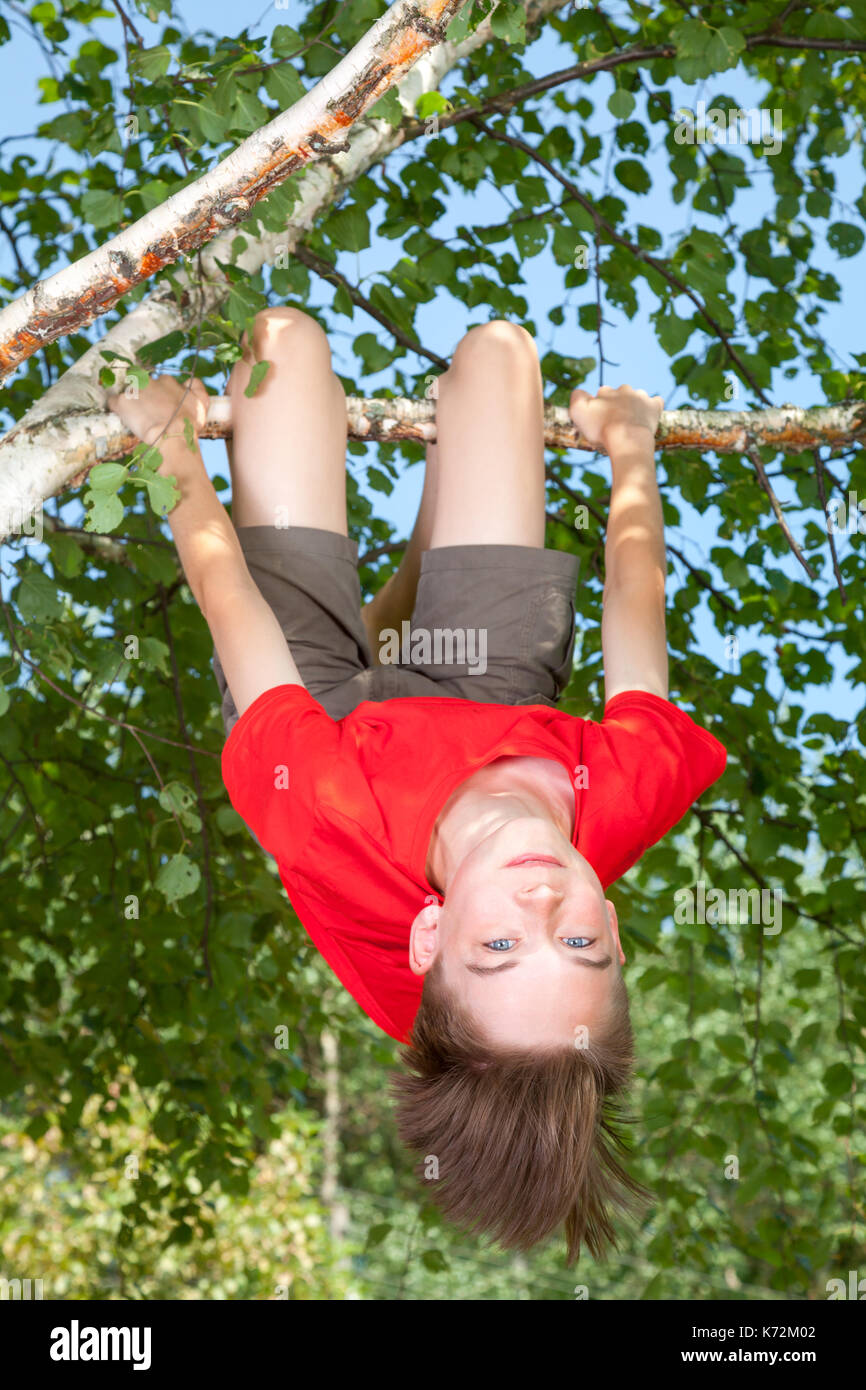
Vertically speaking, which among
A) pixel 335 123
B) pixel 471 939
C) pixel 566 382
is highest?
pixel 566 382

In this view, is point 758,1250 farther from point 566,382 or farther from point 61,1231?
point 61,1231

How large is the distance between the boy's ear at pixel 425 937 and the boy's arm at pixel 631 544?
423 mm

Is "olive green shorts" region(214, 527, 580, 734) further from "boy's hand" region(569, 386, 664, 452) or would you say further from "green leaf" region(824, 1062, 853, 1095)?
"green leaf" region(824, 1062, 853, 1095)

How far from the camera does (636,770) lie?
166 centimetres

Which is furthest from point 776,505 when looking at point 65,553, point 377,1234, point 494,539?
point 377,1234

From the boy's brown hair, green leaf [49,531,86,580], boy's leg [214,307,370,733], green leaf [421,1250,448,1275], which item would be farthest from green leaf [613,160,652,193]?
green leaf [421,1250,448,1275]

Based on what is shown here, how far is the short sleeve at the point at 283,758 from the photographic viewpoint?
154cm

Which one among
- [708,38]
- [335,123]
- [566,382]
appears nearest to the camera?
[335,123]

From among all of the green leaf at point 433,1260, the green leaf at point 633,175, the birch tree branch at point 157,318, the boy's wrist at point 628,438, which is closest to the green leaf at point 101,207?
the birch tree branch at point 157,318

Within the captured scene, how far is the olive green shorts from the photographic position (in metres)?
1.81

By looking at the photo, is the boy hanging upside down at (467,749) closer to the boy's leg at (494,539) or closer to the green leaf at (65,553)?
the boy's leg at (494,539)

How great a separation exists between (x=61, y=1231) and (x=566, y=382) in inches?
215

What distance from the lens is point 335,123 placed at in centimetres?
122
